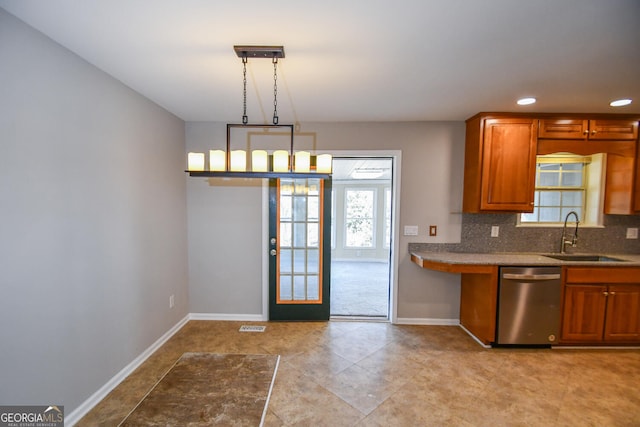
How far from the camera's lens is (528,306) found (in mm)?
2793

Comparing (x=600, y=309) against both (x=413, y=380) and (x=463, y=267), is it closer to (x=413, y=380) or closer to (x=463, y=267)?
(x=463, y=267)

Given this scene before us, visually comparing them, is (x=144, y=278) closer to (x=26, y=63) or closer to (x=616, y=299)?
(x=26, y=63)

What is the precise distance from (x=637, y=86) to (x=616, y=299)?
6.64 feet

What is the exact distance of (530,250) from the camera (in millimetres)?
3309

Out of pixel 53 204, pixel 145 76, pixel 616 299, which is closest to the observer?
pixel 53 204

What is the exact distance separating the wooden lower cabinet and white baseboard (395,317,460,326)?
1032 millimetres

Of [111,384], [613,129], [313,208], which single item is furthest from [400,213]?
[111,384]

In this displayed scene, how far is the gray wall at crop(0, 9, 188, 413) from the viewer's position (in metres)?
1.48

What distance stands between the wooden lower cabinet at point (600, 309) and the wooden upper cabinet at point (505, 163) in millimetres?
892

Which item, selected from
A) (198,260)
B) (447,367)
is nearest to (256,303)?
(198,260)

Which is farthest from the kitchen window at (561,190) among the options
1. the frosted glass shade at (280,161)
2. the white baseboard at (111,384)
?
the white baseboard at (111,384)

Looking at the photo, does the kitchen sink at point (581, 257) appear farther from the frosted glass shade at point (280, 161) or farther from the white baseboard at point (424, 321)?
the frosted glass shade at point (280, 161)

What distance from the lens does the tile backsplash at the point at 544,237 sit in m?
3.28

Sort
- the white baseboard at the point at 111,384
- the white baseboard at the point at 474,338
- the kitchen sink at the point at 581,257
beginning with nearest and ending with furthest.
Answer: the white baseboard at the point at 111,384
the white baseboard at the point at 474,338
the kitchen sink at the point at 581,257
